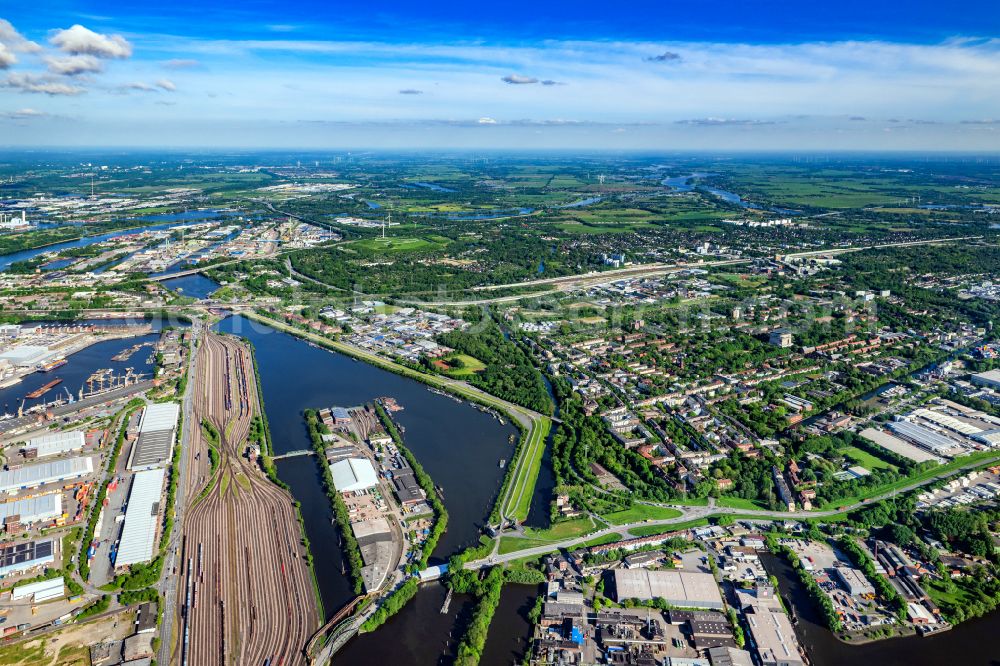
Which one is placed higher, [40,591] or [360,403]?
[360,403]

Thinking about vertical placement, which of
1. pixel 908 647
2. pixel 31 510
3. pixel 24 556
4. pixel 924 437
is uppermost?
pixel 924 437

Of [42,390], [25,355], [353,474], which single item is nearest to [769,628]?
[353,474]

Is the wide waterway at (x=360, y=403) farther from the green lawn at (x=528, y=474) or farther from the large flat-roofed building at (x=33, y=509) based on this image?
the large flat-roofed building at (x=33, y=509)

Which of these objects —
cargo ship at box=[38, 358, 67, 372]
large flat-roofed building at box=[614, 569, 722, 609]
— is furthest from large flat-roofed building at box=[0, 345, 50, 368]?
large flat-roofed building at box=[614, 569, 722, 609]

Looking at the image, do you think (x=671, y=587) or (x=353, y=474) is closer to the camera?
(x=671, y=587)

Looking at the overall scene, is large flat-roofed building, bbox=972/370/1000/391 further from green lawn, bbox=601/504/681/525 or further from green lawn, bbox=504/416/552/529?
green lawn, bbox=504/416/552/529

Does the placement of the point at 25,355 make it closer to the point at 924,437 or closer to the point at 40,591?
the point at 40,591

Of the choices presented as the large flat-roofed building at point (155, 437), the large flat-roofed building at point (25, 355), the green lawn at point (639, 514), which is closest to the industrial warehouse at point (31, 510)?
the large flat-roofed building at point (155, 437)
